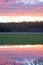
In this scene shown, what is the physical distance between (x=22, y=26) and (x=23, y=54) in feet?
1.09

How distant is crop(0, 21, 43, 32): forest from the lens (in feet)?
7.00

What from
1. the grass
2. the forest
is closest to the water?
the grass

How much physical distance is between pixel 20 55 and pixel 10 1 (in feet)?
2.12

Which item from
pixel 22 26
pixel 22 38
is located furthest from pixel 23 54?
pixel 22 26


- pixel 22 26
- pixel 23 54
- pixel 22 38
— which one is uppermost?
pixel 22 26

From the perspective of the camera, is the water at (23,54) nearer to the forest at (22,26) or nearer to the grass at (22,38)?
the grass at (22,38)

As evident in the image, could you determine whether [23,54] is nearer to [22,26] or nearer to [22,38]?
Answer: [22,38]

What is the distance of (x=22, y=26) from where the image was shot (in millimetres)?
2152

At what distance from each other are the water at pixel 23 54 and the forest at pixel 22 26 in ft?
0.66

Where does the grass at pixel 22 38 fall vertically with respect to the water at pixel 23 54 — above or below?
above

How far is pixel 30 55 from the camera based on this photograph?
217cm

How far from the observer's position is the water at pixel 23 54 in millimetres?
2166

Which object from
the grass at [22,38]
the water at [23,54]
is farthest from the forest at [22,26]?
the water at [23,54]

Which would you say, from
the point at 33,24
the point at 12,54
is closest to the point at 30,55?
the point at 12,54
